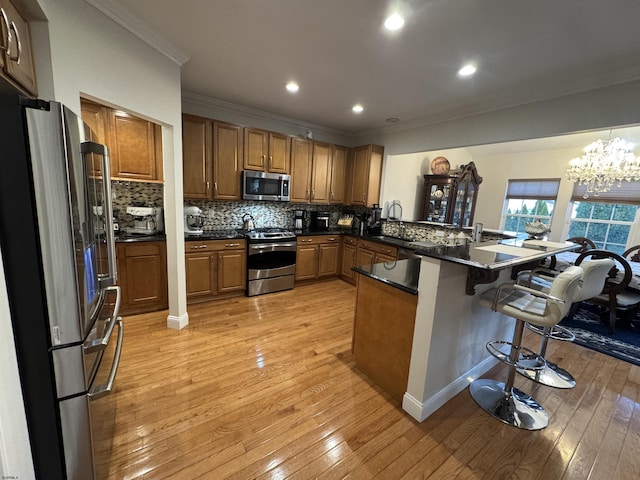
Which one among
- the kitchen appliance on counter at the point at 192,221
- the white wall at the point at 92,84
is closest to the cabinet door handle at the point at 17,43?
the white wall at the point at 92,84

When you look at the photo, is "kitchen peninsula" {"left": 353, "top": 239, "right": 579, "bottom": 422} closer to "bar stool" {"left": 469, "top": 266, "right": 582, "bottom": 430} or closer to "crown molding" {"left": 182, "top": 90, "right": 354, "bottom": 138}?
"bar stool" {"left": 469, "top": 266, "right": 582, "bottom": 430}

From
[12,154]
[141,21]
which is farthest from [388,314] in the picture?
[141,21]

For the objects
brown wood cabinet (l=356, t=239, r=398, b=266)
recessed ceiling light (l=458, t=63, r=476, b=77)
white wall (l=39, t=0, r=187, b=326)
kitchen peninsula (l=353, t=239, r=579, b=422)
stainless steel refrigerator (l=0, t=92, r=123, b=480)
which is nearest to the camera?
stainless steel refrigerator (l=0, t=92, r=123, b=480)

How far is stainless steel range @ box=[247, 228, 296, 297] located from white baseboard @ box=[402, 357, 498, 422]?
246 cm

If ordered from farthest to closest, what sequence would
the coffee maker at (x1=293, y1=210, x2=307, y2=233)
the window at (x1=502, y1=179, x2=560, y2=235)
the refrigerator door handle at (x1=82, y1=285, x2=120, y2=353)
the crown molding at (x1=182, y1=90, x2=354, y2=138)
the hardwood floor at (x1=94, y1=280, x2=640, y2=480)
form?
the window at (x1=502, y1=179, x2=560, y2=235), the coffee maker at (x1=293, y1=210, x2=307, y2=233), the crown molding at (x1=182, y1=90, x2=354, y2=138), the hardwood floor at (x1=94, y1=280, x2=640, y2=480), the refrigerator door handle at (x1=82, y1=285, x2=120, y2=353)

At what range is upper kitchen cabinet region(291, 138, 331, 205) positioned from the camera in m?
4.18

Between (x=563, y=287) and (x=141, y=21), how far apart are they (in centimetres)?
339

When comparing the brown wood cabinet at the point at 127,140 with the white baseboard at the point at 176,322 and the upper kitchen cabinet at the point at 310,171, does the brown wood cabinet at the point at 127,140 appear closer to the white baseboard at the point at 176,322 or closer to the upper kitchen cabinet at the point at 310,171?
the white baseboard at the point at 176,322

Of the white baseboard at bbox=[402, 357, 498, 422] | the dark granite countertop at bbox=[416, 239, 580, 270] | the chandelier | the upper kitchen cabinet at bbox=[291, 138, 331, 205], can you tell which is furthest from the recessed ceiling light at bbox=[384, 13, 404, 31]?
the chandelier

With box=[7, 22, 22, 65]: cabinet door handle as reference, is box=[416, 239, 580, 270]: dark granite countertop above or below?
below

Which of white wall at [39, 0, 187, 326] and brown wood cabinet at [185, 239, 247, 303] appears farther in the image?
brown wood cabinet at [185, 239, 247, 303]

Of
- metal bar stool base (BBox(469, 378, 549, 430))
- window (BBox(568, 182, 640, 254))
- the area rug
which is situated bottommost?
metal bar stool base (BBox(469, 378, 549, 430))

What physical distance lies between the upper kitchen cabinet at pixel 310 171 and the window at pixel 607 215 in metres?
4.77

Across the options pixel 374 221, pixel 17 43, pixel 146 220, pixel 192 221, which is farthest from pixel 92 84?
pixel 374 221
